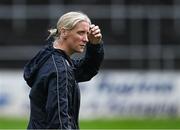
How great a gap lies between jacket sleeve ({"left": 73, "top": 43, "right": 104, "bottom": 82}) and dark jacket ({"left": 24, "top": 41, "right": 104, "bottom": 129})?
0.74 meters

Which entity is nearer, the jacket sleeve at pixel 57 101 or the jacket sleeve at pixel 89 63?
the jacket sleeve at pixel 57 101

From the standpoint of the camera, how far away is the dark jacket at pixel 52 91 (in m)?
6.06

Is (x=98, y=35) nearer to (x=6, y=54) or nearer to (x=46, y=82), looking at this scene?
(x=46, y=82)

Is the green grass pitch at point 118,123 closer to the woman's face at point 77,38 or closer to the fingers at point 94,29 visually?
the fingers at point 94,29

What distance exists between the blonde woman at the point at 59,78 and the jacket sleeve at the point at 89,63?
62 cm

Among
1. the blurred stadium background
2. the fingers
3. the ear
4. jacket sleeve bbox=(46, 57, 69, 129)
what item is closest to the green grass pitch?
the blurred stadium background

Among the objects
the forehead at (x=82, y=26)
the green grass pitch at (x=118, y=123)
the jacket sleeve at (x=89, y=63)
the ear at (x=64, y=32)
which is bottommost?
the green grass pitch at (x=118, y=123)

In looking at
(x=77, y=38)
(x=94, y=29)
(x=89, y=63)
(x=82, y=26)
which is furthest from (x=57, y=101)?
(x=89, y=63)

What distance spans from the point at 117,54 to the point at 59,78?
1629cm

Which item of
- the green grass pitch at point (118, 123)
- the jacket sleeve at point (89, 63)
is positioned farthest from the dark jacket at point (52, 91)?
the green grass pitch at point (118, 123)

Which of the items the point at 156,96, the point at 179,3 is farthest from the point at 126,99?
the point at 179,3

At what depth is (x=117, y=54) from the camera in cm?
2238

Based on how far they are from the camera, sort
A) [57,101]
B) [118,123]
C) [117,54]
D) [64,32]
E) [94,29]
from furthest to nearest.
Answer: [117,54], [118,123], [94,29], [64,32], [57,101]

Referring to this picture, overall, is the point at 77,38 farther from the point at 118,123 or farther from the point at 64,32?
the point at 118,123
